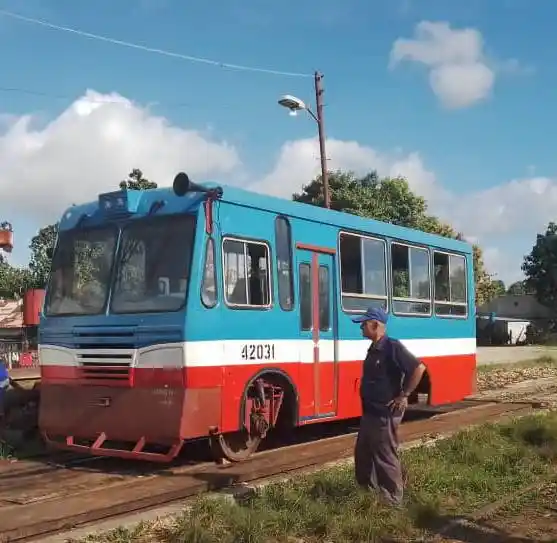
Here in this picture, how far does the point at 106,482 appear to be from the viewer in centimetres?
778

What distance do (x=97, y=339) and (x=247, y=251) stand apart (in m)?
1.97

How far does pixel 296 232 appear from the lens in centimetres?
957

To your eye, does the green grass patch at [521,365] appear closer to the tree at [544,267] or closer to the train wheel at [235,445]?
the train wheel at [235,445]

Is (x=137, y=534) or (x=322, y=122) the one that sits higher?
(x=322, y=122)

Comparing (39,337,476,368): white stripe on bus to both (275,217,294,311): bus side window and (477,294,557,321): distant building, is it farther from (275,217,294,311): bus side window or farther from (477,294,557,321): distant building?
(477,294,557,321): distant building

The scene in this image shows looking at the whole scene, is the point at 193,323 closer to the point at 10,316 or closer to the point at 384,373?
the point at 384,373

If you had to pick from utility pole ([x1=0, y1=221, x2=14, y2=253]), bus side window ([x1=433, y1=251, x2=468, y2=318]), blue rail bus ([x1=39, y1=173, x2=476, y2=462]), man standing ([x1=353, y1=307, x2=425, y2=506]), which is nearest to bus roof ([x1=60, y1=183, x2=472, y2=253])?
blue rail bus ([x1=39, y1=173, x2=476, y2=462])

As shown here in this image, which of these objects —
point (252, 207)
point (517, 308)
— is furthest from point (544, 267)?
point (252, 207)

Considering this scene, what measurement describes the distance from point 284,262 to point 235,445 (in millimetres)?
2275

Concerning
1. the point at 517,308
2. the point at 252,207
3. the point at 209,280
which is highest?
the point at 517,308

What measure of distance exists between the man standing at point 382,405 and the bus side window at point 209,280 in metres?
2.20

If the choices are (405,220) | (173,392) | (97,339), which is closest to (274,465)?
(173,392)

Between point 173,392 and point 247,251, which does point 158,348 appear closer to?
point 173,392

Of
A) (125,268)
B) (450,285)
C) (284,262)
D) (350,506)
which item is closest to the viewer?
(350,506)
